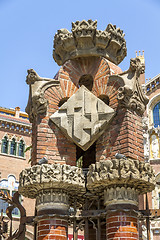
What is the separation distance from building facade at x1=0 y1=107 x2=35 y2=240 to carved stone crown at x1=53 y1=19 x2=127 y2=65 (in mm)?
27750

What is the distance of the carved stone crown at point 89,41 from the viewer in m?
10.8

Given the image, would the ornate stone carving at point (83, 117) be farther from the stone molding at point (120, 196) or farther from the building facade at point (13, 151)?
the building facade at point (13, 151)

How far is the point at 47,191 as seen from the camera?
952cm

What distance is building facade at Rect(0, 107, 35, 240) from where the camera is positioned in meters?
37.9

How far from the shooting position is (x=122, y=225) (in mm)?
8906

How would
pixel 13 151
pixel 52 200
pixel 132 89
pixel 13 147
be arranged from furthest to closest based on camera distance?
pixel 13 147 < pixel 13 151 < pixel 132 89 < pixel 52 200

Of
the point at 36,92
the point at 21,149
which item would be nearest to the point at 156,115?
the point at 21,149

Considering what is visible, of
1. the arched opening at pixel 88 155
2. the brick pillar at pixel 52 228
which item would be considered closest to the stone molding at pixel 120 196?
the brick pillar at pixel 52 228

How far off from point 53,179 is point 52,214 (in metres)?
0.74

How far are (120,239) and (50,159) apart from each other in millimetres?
2382

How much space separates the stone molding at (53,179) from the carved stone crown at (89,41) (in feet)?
10.3

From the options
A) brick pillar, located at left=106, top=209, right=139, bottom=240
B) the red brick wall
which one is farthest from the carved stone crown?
brick pillar, located at left=106, top=209, right=139, bottom=240

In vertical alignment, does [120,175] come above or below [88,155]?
below

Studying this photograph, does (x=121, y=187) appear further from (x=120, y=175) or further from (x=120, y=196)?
(x=120, y=175)
